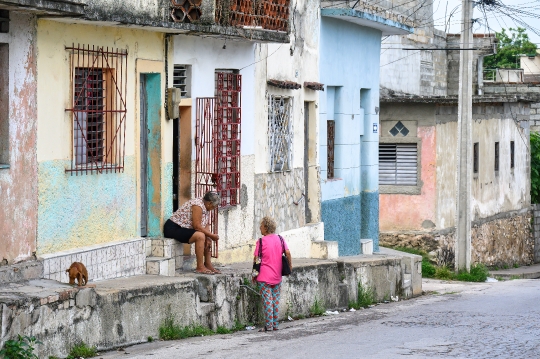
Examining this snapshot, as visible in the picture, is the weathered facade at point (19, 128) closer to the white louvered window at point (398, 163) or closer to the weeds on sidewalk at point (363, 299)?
the weeds on sidewalk at point (363, 299)

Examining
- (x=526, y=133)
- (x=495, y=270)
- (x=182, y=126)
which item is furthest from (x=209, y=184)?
(x=526, y=133)

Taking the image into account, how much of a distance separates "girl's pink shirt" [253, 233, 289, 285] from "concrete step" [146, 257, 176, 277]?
1.13 m

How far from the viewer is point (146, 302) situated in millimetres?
11516

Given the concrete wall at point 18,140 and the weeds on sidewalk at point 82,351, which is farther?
the concrete wall at point 18,140

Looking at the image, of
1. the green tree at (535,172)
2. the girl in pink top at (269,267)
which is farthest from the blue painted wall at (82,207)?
the green tree at (535,172)

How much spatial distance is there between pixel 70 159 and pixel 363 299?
681 cm

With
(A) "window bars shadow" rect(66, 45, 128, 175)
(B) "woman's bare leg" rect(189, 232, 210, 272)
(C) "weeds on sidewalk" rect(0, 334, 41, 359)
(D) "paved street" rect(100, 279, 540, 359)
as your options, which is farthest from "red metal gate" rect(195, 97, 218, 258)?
(C) "weeds on sidewalk" rect(0, 334, 41, 359)

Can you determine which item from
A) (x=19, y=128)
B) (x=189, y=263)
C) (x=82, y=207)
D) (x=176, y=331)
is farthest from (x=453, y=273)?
(x=19, y=128)

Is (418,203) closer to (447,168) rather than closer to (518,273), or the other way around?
(447,168)

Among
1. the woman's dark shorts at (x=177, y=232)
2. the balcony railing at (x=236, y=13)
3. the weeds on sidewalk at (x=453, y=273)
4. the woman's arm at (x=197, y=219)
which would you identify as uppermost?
the balcony railing at (x=236, y=13)

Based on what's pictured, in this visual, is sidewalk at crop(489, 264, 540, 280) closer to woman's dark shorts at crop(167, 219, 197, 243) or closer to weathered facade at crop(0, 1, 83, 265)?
woman's dark shorts at crop(167, 219, 197, 243)

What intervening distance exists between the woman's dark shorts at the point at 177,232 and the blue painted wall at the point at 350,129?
632cm

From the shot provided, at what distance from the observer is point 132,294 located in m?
11.2

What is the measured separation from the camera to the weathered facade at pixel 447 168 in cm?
2611
